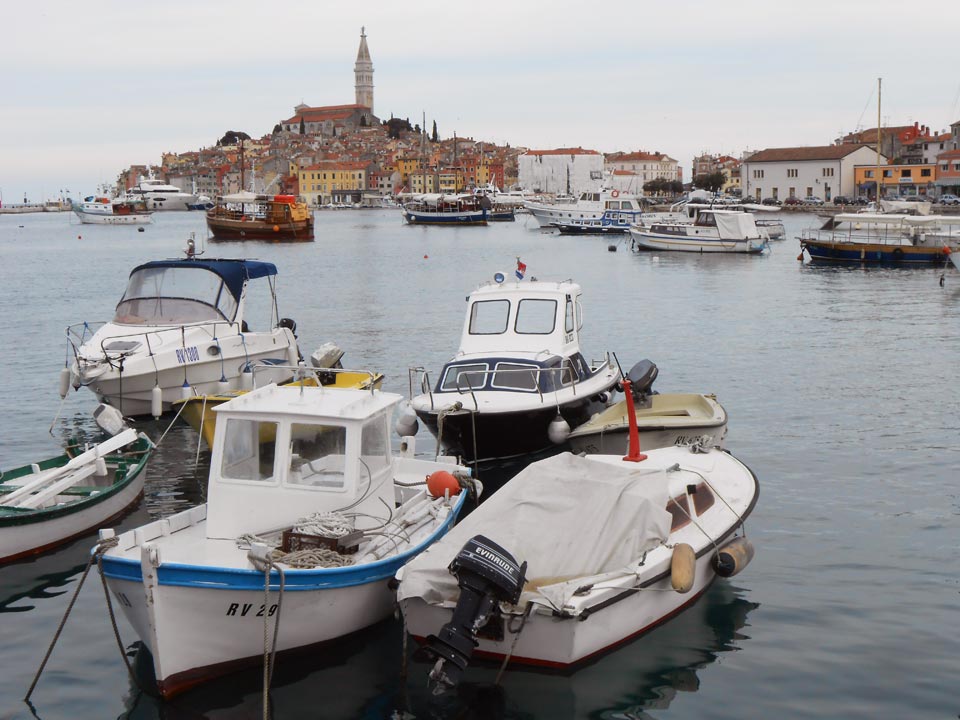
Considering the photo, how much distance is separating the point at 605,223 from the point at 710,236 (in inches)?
956

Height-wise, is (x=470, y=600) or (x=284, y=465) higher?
(x=284, y=465)

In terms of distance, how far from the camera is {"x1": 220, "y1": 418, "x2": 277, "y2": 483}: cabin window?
37.2ft

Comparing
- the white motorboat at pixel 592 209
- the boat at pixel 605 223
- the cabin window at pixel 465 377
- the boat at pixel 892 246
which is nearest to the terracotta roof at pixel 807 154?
the white motorboat at pixel 592 209

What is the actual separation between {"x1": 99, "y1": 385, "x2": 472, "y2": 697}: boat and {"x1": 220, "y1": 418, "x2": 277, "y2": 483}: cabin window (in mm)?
12

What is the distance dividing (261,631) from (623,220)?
85.9m

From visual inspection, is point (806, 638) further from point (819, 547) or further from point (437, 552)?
point (437, 552)

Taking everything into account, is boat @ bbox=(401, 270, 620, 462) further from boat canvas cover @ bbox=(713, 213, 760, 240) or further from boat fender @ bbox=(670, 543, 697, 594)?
boat canvas cover @ bbox=(713, 213, 760, 240)

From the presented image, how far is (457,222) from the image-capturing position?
4710 inches

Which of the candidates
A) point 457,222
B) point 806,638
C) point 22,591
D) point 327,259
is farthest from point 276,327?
point 457,222

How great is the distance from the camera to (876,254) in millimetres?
58094

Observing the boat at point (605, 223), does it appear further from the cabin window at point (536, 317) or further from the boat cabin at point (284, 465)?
the boat cabin at point (284, 465)

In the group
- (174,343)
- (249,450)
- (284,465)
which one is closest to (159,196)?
(174,343)

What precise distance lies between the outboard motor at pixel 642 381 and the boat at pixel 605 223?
7387 cm

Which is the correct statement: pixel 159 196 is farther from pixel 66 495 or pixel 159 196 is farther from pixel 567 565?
pixel 567 565
